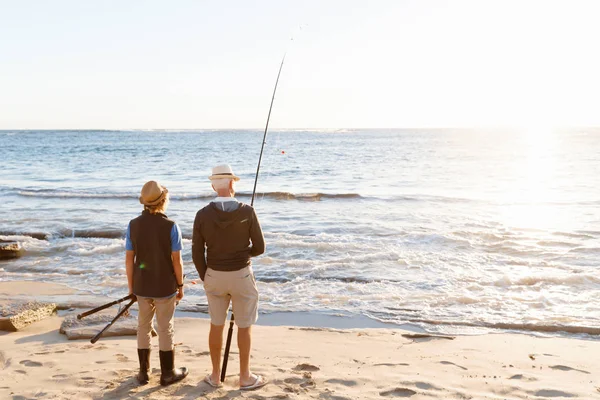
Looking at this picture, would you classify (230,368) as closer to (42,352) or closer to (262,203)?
(42,352)

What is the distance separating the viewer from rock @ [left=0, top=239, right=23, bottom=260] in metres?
9.45

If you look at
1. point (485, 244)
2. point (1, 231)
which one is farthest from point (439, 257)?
point (1, 231)

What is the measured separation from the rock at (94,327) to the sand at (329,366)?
3.6 inches

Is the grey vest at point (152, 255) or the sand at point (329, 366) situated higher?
the grey vest at point (152, 255)

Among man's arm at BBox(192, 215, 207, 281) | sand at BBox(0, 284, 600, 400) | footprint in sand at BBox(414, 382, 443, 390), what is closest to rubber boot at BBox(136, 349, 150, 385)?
sand at BBox(0, 284, 600, 400)

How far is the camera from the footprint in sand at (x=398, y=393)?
3795mm

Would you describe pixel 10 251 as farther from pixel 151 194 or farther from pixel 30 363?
pixel 151 194

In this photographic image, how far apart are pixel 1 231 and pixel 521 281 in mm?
10119

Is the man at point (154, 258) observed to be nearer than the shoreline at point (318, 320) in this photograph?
Yes

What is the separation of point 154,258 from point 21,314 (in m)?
2.72

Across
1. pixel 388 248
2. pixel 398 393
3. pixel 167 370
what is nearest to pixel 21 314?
pixel 167 370

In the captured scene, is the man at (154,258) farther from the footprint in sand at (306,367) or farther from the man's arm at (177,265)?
the footprint in sand at (306,367)

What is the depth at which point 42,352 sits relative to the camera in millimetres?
4699

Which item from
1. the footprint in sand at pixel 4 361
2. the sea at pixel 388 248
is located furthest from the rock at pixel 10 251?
the footprint in sand at pixel 4 361
